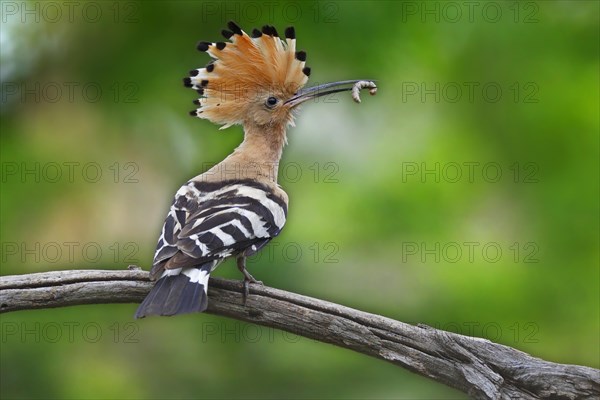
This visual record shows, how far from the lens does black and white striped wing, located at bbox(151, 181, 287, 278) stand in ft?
9.57

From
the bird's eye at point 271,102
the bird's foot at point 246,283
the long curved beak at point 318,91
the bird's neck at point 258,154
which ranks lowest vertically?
the bird's foot at point 246,283

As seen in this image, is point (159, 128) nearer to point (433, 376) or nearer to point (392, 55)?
point (392, 55)

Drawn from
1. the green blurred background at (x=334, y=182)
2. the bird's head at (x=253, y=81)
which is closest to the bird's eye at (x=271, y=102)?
the bird's head at (x=253, y=81)

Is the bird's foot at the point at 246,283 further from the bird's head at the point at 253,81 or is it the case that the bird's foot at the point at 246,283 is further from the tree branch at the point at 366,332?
the bird's head at the point at 253,81

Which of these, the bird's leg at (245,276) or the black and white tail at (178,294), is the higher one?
the bird's leg at (245,276)

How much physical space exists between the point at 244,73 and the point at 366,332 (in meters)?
1.27

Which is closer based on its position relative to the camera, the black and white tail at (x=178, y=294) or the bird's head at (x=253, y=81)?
the black and white tail at (x=178, y=294)

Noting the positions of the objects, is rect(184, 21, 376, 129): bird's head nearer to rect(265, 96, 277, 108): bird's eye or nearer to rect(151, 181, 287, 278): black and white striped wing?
rect(265, 96, 277, 108): bird's eye

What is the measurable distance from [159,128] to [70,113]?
389mm

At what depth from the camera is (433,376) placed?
282cm

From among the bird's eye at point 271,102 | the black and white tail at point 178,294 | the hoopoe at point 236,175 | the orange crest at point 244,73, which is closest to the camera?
the black and white tail at point 178,294

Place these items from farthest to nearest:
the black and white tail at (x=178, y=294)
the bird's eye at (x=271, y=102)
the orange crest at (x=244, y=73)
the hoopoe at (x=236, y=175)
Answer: the bird's eye at (x=271, y=102), the orange crest at (x=244, y=73), the hoopoe at (x=236, y=175), the black and white tail at (x=178, y=294)

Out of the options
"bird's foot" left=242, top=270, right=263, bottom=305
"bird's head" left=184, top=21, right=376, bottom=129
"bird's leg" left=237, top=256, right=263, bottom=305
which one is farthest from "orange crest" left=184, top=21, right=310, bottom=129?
"bird's foot" left=242, top=270, right=263, bottom=305

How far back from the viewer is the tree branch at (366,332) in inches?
107
